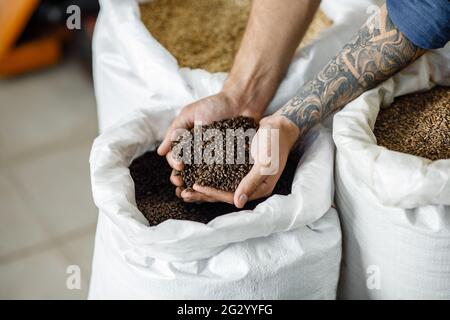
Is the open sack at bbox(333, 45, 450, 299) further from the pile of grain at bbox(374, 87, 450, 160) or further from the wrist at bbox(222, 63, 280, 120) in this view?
the wrist at bbox(222, 63, 280, 120)

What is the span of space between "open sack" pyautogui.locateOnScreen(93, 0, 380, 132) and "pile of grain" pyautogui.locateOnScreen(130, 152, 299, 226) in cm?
12

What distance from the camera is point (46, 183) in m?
1.88

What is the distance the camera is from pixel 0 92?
7.33 feet

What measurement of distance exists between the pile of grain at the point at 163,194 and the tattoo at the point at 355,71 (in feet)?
0.35

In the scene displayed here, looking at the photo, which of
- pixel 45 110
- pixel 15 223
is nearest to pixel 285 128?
pixel 15 223

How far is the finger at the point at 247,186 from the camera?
975 millimetres

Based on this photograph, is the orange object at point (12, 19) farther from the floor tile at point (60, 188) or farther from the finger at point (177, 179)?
the finger at point (177, 179)

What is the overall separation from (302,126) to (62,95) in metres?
1.36

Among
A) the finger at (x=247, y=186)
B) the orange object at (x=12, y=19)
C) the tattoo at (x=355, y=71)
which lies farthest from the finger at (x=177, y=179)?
the orange object at (x=12, y=19)

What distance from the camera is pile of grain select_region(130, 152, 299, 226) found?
103cm

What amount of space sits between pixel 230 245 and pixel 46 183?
1.06 metres

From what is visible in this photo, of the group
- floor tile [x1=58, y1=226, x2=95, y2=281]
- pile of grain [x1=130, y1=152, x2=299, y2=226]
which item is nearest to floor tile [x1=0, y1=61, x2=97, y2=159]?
floor tile [x1=58, y1=226, x2=95, y2=281]

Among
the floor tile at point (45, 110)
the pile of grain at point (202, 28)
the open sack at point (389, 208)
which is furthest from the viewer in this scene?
the floor tile at point (45, 110)

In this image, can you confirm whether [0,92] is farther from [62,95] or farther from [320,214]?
[320,214]
